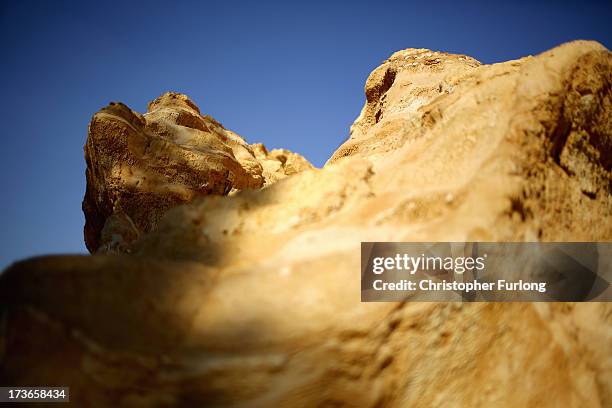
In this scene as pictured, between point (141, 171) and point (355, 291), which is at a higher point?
point (141, 171)

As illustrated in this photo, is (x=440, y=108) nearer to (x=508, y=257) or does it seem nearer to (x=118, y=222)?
(x=508, y=257)

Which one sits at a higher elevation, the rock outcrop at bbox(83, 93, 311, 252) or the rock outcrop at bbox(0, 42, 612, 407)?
the rock outcrop at bbox(83, 93, 311, 252)

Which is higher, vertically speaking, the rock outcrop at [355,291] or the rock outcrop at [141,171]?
the rock outcrop at [141,171]

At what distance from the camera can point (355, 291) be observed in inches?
65.3

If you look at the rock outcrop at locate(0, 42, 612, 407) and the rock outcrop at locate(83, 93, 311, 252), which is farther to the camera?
the rock outcrop at locate(83, 93, 311, 252)

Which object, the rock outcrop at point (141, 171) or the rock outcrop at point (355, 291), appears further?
the rock outcrop at point (141, 171)

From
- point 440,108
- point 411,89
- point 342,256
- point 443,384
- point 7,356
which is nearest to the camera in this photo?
point 7,356

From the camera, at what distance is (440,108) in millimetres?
2617

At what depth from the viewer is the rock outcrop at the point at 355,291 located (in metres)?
1.45

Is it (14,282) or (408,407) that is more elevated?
(14,282)

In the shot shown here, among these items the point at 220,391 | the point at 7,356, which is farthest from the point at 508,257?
the point at 7,356

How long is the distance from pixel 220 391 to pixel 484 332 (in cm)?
136

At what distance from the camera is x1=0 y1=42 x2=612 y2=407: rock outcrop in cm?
145

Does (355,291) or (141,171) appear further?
(141,171)
